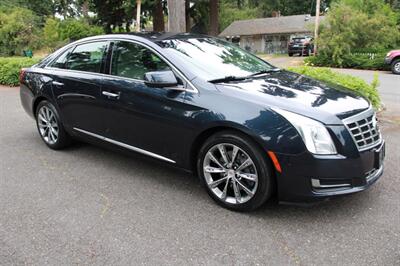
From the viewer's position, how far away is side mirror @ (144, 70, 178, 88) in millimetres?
3607

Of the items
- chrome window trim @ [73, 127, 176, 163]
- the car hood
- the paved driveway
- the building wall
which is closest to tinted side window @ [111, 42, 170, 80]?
chrome window trim @ [73, 127, 176, 163]

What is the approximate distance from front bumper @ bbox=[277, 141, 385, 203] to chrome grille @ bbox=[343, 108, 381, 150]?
0.09m

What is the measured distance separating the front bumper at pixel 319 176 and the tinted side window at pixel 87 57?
2.56m

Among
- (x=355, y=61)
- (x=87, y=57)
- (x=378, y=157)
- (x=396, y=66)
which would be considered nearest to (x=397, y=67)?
(x=396, y=66)

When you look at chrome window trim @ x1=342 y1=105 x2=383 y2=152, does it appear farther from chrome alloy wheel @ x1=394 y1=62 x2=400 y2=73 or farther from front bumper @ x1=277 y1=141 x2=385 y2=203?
chrome alloy wheel @ x1=394 y1=62 x2=400 y2=73

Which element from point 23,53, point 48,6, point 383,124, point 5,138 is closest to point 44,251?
point 5,138

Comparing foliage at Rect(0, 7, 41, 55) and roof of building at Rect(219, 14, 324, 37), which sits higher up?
roof of building at Rect(219, 14, 324, 37)

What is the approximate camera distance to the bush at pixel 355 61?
65.1ft

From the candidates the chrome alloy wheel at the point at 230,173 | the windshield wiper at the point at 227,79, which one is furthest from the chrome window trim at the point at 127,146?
the windshield wiper at the point at 227,79

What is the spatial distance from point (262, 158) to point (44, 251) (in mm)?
1865

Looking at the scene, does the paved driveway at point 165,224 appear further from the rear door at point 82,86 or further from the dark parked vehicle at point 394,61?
the dark parked vehicle at point 394,61

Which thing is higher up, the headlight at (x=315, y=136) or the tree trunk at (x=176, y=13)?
the tree trunk at (x=176, y=13)

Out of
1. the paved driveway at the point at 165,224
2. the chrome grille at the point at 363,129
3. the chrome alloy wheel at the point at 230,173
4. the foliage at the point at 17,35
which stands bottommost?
the paved driveway at the point at 165,224

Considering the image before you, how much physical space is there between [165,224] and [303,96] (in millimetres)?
1667
